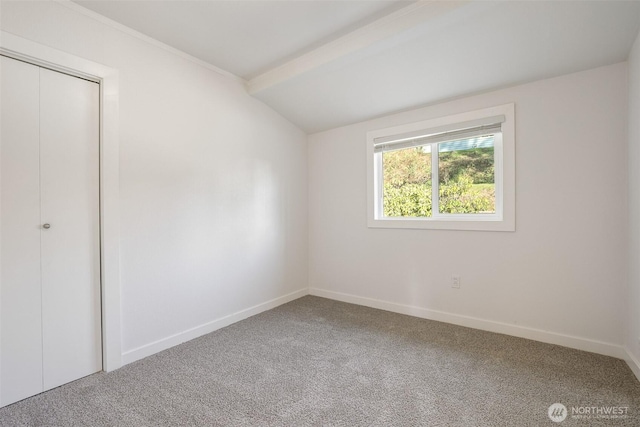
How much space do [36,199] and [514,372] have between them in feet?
10.2

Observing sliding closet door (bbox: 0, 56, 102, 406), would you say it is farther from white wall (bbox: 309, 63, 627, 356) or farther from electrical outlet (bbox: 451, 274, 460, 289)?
electrical outlet (bbox: 451, 274, 460, 289)

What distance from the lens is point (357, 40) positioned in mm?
2223

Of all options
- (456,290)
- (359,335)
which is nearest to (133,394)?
(359,335)

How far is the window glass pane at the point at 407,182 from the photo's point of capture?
302 cm

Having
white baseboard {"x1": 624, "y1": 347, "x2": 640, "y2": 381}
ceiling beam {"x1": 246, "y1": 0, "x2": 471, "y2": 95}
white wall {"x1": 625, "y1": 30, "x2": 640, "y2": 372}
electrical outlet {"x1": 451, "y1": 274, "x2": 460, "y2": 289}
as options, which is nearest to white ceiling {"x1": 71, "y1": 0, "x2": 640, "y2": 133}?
ceiling beam {"x1": 246, "y1": 0, "x2": 471, "y2": 95}

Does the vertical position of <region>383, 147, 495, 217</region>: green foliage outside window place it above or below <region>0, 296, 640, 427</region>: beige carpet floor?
above

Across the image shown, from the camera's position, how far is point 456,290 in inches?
107

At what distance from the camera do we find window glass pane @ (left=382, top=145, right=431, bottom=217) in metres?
3.02

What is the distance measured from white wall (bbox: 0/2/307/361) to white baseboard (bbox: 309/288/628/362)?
104 cm

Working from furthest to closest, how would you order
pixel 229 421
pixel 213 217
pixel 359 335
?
1. pixel 213 217
2. pixel 359 335
3. pixel 229 421

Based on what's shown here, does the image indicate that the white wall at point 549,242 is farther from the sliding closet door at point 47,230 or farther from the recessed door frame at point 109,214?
the sliding closet door at point 47,230

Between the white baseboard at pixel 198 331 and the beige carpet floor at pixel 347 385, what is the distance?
70mm

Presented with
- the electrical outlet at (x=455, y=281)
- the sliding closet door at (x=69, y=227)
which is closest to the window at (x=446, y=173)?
the electrical outlet at (x=455, y=281)

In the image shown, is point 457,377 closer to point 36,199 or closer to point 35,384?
point 35,384
